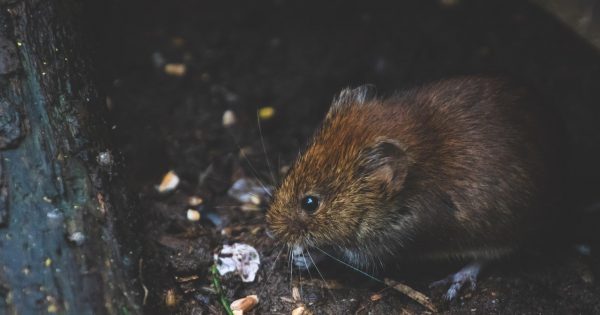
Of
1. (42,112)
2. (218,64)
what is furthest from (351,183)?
(218,64)

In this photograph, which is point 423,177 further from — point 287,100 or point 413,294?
point 287,100

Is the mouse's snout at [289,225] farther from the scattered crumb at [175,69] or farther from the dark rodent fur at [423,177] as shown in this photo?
the scattered crumb at [175,69]

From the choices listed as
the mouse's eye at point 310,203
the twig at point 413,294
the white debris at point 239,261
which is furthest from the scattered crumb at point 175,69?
the twig at point 413,294

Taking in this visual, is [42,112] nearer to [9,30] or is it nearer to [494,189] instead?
[9,30]

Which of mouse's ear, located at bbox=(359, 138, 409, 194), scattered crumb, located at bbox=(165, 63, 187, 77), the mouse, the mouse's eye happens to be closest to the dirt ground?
scattered crumb, located at bbox=(165, 63, 187, 77)

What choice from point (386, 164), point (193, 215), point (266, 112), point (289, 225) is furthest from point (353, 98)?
point (266, 112)
